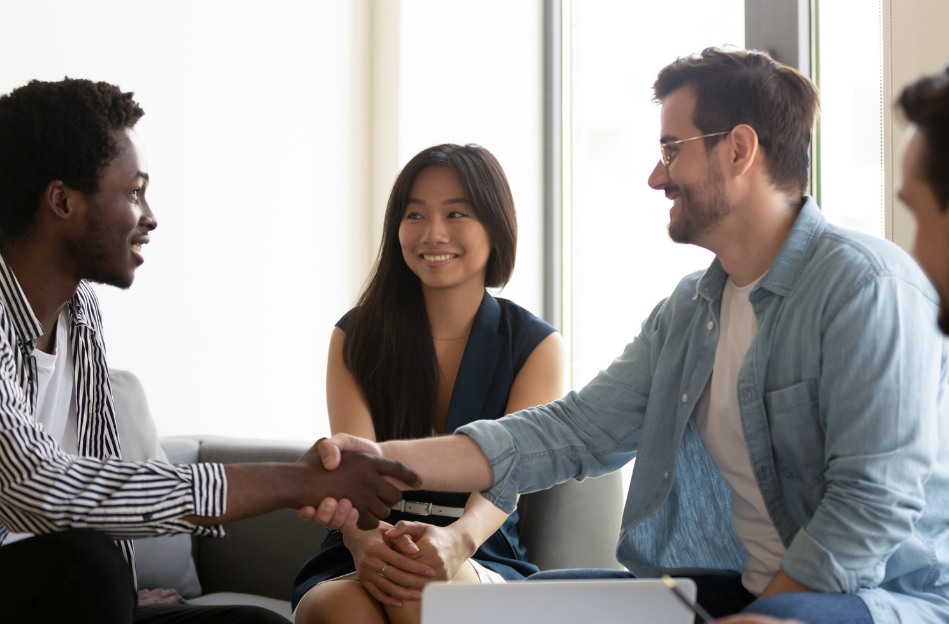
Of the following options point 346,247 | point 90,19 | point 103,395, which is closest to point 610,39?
point 346,247

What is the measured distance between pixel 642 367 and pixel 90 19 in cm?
205

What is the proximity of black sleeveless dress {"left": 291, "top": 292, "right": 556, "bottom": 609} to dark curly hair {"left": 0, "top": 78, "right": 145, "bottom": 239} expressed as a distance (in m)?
0.80

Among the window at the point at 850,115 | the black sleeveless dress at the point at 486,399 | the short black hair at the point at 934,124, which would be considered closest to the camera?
the short black hair at the point at 934,124

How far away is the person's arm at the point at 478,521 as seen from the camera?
5.41ft

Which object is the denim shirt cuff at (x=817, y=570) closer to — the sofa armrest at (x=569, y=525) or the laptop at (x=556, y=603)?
the laptop at (x=556, y=603)

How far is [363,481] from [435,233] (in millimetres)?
757

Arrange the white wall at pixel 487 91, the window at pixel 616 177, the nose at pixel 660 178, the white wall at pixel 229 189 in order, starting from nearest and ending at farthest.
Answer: the nose at pixel 660 178 < the white wall at pixel 229 189 < the window at pixel 616 177 < the white wall at pixel 487 91

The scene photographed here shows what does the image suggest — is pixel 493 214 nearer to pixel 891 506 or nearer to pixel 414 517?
pixel 414 517

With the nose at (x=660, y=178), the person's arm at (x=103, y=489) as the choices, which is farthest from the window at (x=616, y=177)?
the person's arm at (x=103, y=489)

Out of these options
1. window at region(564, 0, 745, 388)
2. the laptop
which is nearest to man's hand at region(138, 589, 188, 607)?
the laptop

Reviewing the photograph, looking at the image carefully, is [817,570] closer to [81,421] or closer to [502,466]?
[502,466]

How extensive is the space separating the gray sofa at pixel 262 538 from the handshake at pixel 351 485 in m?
0.71

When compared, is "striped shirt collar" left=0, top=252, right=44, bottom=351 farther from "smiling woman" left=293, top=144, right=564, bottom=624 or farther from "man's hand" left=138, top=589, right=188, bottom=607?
"man's hand" left=138, top=589, right=188, bottom=607

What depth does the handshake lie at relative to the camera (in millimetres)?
1532
